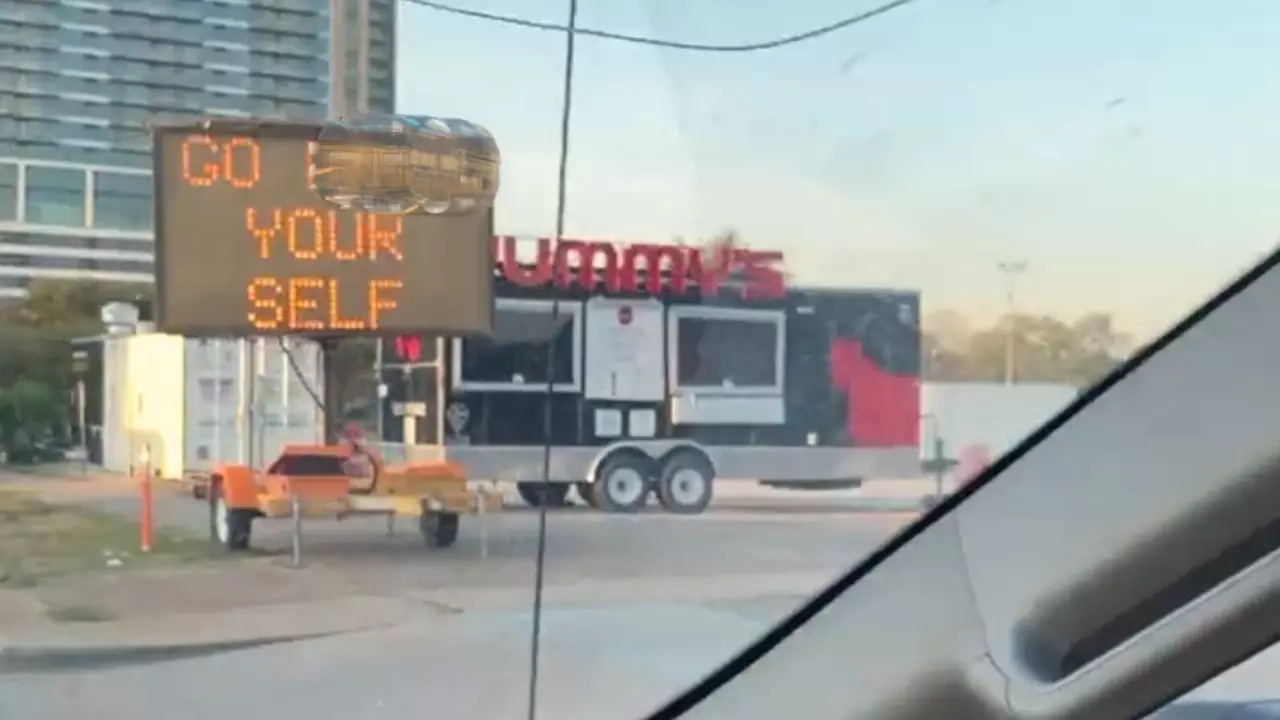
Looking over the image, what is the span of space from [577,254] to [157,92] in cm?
84

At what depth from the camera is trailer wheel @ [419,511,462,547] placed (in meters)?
3.29

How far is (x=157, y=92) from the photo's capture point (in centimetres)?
321

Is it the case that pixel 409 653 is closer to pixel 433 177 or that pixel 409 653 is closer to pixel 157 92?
pixel 433 177

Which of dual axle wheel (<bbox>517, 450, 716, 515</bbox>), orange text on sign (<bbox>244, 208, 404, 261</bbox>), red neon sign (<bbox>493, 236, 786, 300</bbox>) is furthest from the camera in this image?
dual axle wheel (<bbox>517, 450, 716, 515</bbox>)

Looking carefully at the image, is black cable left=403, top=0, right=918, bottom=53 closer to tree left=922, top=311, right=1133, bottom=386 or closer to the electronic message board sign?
the electronic message board sign

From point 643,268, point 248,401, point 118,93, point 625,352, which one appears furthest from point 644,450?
point 118,93

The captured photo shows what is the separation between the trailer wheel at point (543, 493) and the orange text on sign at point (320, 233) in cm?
52

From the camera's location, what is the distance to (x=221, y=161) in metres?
3.07

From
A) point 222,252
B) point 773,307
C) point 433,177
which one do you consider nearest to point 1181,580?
point 773,307

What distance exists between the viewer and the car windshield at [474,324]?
3010mm

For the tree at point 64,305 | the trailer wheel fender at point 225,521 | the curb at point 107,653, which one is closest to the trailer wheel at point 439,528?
the curb at point 107,653

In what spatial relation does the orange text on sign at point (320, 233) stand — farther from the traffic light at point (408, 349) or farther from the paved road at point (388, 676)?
the paved road at point (388, 676)

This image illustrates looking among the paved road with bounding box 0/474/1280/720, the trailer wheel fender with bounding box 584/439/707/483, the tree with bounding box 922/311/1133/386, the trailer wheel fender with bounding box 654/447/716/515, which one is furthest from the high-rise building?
the tree with bounding box 922/311/1133/386

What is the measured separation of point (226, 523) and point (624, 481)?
758 millimetres
